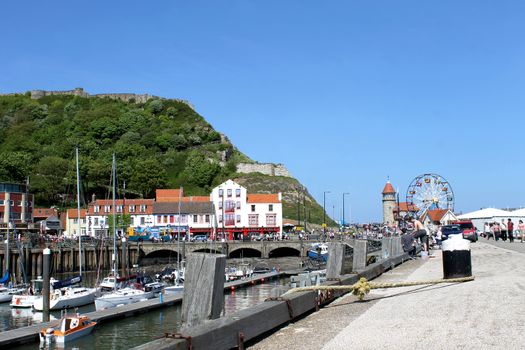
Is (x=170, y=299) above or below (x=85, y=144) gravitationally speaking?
below

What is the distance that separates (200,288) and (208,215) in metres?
97.8

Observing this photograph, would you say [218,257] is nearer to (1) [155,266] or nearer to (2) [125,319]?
(2) [125,319]

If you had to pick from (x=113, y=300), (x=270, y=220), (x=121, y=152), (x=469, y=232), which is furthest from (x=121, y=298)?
(x=121, y=152)

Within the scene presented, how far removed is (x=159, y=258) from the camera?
8969 centimetres

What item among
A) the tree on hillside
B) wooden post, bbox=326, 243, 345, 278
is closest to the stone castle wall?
the tree on hillside

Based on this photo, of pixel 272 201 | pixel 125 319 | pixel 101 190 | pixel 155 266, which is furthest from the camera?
pixel 101 190

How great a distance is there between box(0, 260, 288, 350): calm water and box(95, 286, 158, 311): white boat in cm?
207

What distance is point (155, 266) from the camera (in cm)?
8112

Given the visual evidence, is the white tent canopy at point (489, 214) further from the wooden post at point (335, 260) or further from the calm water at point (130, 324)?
the wooden post at point (335, 260)

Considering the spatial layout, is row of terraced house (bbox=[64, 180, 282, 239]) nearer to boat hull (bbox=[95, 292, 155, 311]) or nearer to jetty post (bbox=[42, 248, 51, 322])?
boat hull (bbox=[95, 292, 155, 311])

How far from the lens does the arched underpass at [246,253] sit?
90.8 metres

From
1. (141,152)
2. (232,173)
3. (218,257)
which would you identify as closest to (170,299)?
(218,257)

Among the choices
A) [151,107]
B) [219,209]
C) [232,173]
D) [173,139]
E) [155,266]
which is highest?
[151,107]

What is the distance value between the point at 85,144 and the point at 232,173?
142 feet
